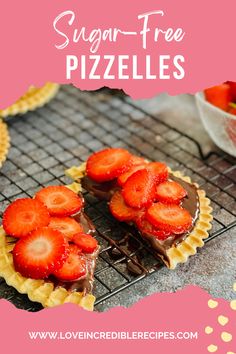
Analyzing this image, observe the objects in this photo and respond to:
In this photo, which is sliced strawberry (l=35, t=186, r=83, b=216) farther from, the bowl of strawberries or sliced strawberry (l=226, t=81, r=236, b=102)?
sliced strawberry (l=226, t=81, r=236, b=102)

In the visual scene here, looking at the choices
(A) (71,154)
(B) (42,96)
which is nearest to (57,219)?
(A) (71,154)

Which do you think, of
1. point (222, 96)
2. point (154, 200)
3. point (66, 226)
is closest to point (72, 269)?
point (66, 226)

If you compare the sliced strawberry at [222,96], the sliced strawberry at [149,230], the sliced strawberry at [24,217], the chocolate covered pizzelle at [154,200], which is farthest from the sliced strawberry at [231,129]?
the sliced strawberry at [24,217]

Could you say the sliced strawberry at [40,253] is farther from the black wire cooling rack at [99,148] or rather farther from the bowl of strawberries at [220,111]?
the bowl of strawberries at [220,111]

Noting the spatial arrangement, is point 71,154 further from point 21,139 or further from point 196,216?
point 196,216

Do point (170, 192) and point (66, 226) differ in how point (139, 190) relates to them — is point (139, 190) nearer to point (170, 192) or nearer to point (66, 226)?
point (170, 192)

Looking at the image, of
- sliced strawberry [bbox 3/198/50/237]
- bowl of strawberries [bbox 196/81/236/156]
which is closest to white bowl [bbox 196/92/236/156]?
bowl of strawberries [bbox 196/81/236/156]

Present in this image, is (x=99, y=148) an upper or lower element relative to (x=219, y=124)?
lower
